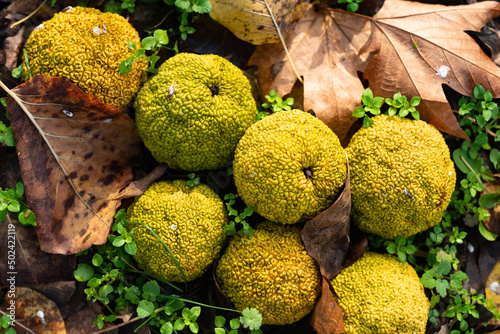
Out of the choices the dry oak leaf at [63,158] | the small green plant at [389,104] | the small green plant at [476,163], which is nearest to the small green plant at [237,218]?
the dry oak leaf at [63,158]

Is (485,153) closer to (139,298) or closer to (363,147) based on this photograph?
(363,147)

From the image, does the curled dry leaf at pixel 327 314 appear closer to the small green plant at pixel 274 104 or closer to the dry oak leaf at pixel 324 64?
the dry oak leaf at pixel 324 64

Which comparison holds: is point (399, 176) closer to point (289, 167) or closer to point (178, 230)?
point (289, 167)

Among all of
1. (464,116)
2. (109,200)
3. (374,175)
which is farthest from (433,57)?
(109,200)

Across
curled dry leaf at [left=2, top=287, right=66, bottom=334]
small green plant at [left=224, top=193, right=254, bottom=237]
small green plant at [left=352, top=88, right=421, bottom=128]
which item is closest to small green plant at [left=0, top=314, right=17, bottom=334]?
curled dry leaf at [left=2, top=287, right=66, bottom=334]

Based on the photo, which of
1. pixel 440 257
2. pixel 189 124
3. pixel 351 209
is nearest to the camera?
pixel 189 124

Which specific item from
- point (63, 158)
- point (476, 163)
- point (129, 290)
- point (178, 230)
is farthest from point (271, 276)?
point (476, 163)
